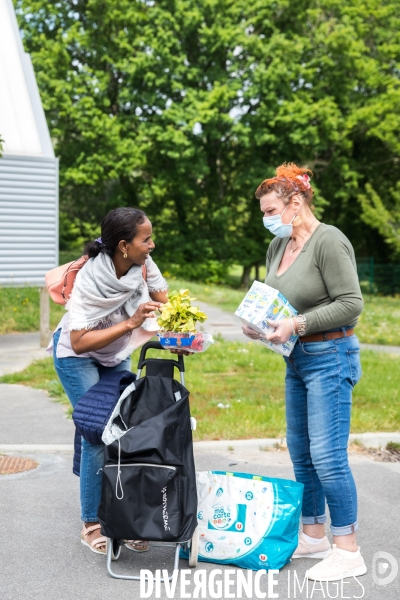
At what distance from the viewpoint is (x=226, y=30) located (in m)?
30.4

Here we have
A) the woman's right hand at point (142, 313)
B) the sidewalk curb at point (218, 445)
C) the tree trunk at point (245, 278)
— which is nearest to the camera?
the woman's right hand at point (142, 313)

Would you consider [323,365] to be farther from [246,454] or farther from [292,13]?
[292,13]

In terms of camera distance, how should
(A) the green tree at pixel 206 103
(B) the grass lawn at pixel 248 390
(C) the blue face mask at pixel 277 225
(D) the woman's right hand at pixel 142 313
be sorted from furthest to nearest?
(A) the green tree at pixel 206 103 → (B) the grass lawn at pixel 248 390 → (C) the blue face mask at pixel 277 225 → (D) the woman's right hand at pixel 142 313

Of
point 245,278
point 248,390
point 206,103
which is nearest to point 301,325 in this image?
point 248,390

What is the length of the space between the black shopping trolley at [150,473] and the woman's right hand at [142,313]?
1.05ft

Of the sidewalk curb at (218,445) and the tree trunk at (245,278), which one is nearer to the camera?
the sidewalk curb at (218,445)

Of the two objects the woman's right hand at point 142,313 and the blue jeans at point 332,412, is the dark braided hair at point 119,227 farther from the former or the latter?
→ the blue jeans at point 332,412

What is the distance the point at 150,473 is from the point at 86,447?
0.61 m

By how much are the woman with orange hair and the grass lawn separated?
2.70m

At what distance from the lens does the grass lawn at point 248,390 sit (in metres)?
7.09

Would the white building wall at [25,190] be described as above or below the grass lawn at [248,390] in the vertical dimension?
above

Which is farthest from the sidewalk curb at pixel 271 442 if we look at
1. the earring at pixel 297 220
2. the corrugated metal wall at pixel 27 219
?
the corrugated metal wall at pixel 27 219

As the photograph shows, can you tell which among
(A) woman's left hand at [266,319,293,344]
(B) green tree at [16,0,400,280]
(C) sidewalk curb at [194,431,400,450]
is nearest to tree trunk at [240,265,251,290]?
(B) green tree at [16,0,400,280]

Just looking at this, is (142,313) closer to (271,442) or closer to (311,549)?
(311,549)
